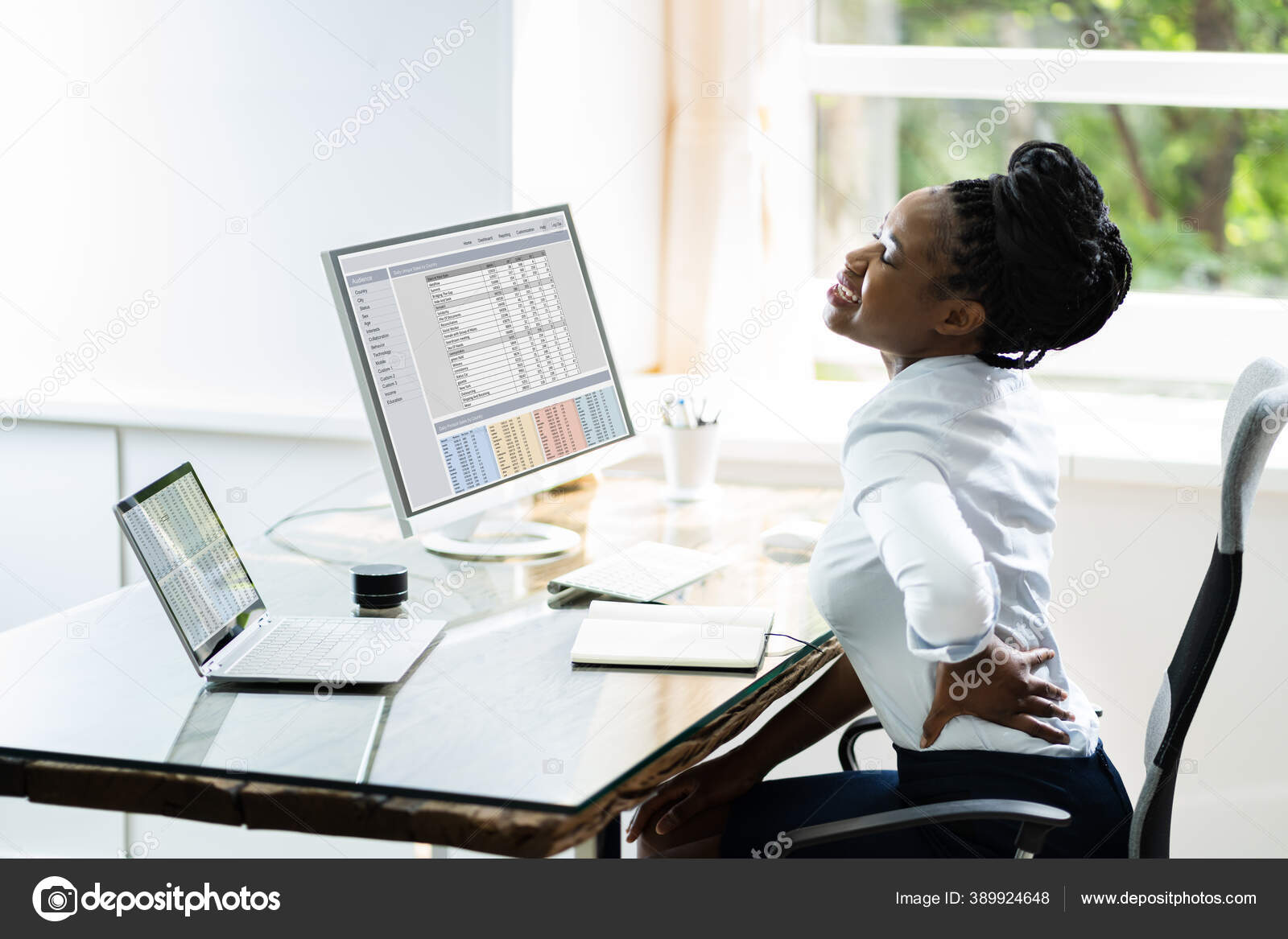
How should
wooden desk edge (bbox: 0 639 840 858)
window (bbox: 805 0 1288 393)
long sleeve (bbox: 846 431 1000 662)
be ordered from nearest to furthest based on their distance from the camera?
wooden desk edge (bbox: 0 639 840 858) < long sleeve (bbox: 846 431 1000 662) < window (bbox: 805 0 1288 393)

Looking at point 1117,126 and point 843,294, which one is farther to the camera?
point 1117,126

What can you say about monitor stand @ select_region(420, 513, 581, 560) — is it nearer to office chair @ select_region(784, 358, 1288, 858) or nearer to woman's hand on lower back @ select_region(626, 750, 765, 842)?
woman's hand on lower back @ select_region(626, 750, 765, 842)

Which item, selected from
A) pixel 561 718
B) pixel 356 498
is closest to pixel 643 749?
pixel 561 718

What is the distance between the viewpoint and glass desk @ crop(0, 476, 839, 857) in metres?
1.13

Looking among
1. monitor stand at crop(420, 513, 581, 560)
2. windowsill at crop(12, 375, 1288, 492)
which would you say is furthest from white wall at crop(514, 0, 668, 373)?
monitor stand at crop(420, 513, 581, 560)

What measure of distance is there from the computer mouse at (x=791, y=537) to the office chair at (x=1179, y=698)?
0.66m

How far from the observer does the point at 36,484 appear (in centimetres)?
276

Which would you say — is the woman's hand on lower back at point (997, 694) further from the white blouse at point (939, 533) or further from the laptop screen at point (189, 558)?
the laptop screen at point (189, 558)

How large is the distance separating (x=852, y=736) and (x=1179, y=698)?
512 millimetres

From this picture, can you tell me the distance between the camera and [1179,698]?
4.32 ft

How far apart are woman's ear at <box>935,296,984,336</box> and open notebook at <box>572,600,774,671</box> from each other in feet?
1.33

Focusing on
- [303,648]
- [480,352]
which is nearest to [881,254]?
[480,352]

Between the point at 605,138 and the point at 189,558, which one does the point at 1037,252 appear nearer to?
Result: the point at 189,558
